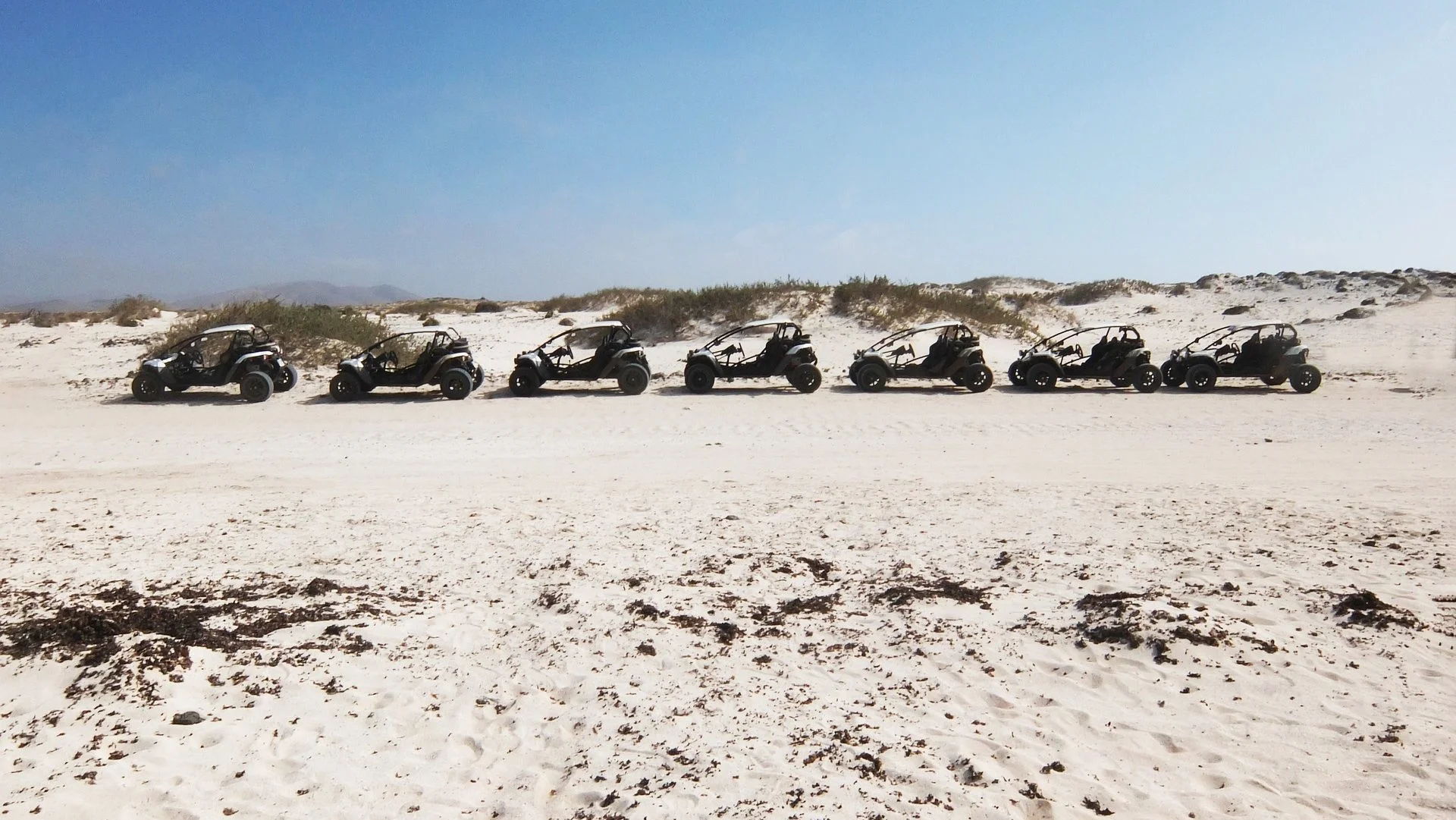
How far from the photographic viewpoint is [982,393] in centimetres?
1500

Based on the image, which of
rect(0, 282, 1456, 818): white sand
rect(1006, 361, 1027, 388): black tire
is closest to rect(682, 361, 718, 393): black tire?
rect(0, 282, 1456, 818): white sand

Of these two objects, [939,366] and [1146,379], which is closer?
[1146,379]

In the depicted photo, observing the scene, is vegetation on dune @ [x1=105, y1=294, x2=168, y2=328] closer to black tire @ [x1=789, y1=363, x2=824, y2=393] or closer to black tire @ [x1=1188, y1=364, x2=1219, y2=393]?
black tire @ [x1=789, y1=363, x2=824, y2=393]

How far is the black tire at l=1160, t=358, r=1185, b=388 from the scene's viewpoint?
15352mm

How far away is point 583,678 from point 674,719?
2.07ft

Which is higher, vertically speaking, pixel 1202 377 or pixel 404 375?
pixel 404 375

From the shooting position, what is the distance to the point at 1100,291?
1460 inches

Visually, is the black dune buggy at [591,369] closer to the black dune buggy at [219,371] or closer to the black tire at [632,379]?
the black tire at [632,379]

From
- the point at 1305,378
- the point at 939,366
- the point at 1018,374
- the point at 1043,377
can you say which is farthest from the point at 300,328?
the point at 1305,378

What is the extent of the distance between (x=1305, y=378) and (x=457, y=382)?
14921 mm

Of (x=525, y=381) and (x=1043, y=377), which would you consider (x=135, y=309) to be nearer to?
(x=525, y=381)

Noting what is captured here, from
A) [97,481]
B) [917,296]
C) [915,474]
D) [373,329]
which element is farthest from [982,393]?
[373,329]

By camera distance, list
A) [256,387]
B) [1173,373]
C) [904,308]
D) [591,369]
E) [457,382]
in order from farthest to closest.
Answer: [904,308] → [1173,373] → [591,369] → [457,382] → [256,387]

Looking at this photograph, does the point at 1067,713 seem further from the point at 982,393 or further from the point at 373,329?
the point at 373,329
